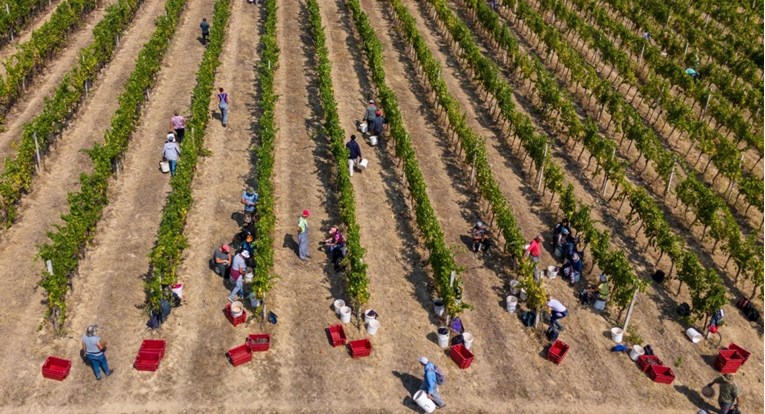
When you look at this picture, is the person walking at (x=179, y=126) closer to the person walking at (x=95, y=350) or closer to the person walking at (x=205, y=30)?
the person walking at (x=205, y=30)

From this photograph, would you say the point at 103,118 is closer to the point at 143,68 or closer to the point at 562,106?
the point at 143,68

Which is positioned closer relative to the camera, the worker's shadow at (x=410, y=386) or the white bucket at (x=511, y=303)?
the worker's shadow at (x=410, y=386)

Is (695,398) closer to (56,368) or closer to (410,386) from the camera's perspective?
(410,386)

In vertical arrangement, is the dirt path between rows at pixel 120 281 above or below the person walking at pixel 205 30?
below

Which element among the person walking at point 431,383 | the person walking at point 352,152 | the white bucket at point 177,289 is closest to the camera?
the person walking at point 431,383

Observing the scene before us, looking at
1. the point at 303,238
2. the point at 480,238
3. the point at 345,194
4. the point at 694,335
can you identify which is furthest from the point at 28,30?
the point at 694,335

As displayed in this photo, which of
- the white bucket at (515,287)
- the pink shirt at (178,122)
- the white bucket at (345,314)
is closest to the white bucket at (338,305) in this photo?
the white bucket at (345,314)

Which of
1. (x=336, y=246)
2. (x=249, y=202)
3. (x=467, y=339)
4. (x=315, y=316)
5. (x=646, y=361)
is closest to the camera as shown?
(x=467, y=339)
